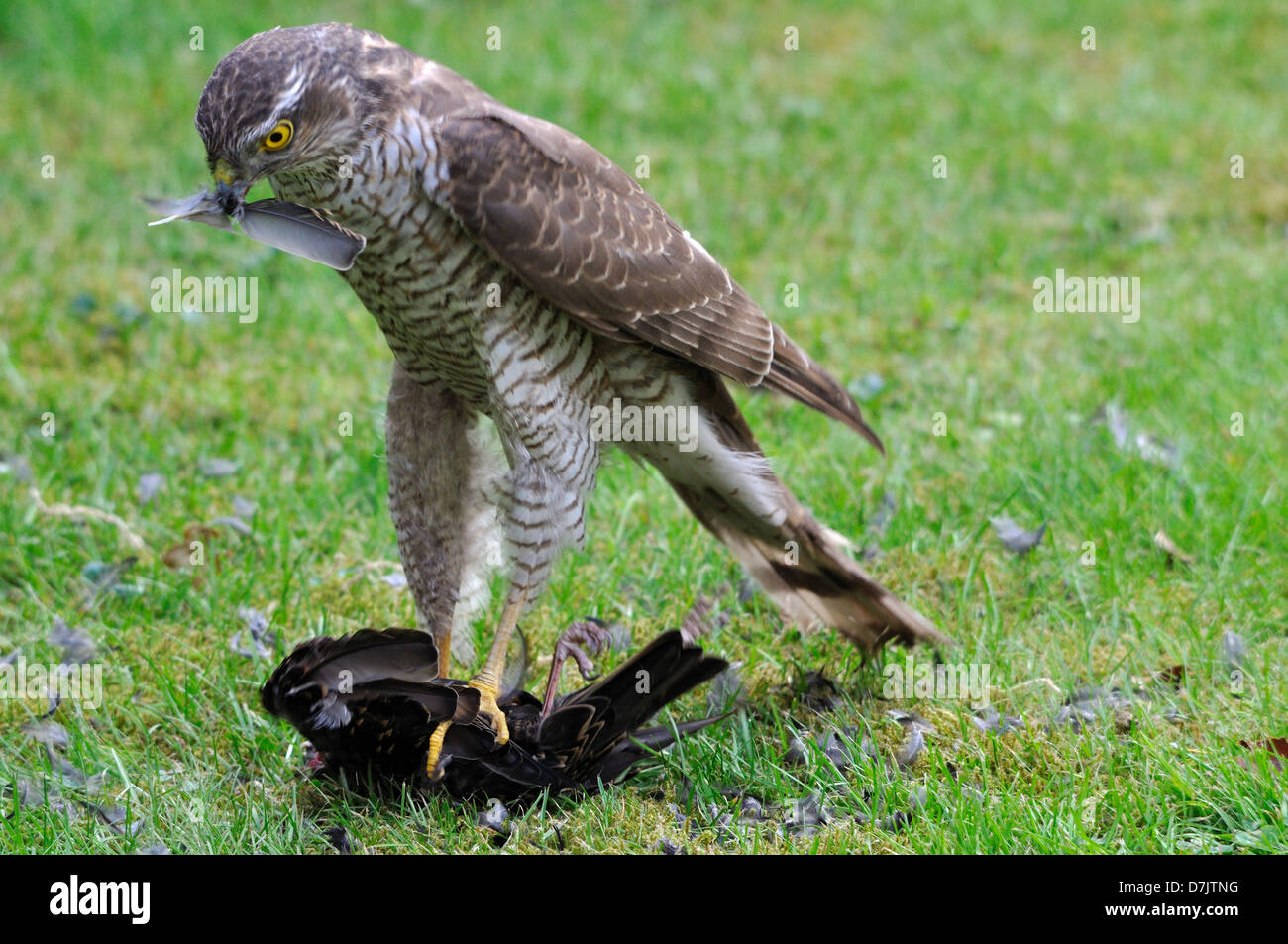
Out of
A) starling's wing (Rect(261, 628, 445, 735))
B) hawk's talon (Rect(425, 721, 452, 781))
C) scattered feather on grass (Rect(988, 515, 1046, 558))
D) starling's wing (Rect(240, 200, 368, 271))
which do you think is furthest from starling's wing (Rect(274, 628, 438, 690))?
scattered feather on grass (Rect(988, 515, 1046, 558))

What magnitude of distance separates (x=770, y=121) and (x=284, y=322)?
3468 mm

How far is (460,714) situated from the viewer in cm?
336

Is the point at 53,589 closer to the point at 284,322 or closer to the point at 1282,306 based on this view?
the point at 284,322

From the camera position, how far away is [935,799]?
10.8 ft

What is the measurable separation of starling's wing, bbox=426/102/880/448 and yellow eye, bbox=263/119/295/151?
33 cm

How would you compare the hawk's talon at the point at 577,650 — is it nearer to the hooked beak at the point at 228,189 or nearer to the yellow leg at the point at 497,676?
the yellow leg at the point at 497,676

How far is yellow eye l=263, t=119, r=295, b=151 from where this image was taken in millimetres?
3002

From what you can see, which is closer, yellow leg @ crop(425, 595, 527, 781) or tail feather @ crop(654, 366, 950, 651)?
yellow leg @ crop(425, 595, 527, 781)

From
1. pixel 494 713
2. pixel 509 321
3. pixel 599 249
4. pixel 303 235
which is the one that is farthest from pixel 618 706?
pixel 303 235

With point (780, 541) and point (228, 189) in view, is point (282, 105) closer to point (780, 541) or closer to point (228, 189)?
point (228, 189)

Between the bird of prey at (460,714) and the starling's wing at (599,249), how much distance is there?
2.58ft

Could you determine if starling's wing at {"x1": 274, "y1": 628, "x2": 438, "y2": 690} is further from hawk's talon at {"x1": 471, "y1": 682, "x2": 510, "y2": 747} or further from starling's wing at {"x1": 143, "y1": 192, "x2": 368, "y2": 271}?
Result: starling's wing at {"x1": 143, "y1": 192, "x2": 368, "y2": 271}
